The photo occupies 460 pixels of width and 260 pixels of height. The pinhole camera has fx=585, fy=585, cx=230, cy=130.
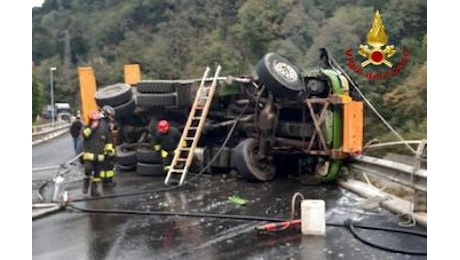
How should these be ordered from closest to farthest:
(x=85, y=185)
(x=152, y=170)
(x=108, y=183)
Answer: (x=85, y=185), (x=108, y=183), (x=152, y=170)

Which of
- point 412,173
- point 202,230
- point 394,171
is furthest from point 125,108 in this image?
point 412,173

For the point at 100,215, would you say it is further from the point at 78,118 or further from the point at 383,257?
the point at 78,118

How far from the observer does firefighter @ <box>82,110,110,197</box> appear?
8.22 metres

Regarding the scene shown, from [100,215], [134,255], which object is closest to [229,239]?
[134,255]

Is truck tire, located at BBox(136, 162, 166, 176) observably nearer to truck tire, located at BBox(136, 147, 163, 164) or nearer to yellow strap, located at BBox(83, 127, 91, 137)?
truck tire, located at BBox(136, 147, 163, 164)

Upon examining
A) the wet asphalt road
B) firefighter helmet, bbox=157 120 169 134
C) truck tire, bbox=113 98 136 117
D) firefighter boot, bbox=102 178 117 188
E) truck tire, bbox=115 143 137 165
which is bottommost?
the wet asphalt road

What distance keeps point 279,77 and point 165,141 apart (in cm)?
238

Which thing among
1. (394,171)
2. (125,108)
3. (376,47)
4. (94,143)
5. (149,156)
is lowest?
(149,156)

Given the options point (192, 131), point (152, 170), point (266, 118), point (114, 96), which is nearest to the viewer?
point (266, 118)

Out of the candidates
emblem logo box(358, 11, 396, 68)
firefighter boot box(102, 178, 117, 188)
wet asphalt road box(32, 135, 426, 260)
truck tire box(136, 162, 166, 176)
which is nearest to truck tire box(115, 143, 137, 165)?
truck tire box(136, 162, 166, 176)

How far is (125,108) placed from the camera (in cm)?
1118

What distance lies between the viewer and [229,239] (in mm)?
5656

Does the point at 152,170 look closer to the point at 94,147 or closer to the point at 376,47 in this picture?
the point at 94,147

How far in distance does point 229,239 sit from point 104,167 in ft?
11.6
